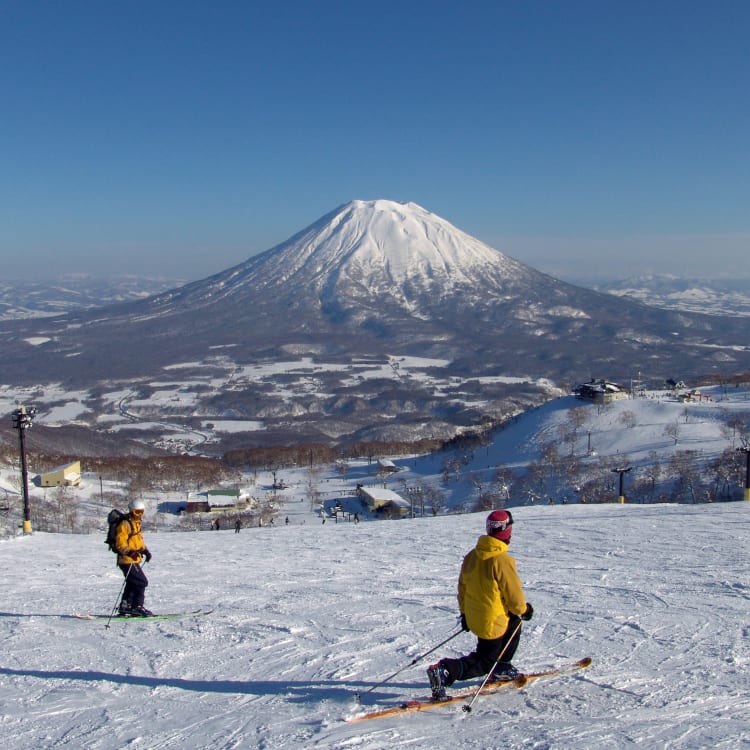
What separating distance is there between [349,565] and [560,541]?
12.0 ft

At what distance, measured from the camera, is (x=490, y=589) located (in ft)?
14.6

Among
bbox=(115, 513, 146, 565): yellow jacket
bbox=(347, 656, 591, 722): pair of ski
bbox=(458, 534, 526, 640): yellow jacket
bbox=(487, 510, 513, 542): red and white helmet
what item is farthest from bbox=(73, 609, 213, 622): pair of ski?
bbox=(487, 510, 513, 542): red and white helmet

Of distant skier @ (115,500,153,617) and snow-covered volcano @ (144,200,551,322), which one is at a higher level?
snow-covered volcano @ (144,200,551,322)

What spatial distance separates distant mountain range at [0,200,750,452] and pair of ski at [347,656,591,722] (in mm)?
69504

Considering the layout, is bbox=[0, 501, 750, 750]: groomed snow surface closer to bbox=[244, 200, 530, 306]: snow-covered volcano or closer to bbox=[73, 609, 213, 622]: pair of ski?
bbox=[73, 609, 213, 622]: pair of ski

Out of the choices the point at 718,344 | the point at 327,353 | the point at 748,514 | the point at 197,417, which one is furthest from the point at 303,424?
the point at 718,344

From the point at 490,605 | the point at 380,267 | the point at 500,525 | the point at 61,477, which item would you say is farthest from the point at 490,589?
the point at 380,267

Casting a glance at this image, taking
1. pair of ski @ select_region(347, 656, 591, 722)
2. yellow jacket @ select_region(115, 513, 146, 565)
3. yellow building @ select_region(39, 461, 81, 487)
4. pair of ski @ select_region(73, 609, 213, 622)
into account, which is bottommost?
yellow building @ select_region(39, 461, 81, 487)

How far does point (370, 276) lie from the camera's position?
591ft

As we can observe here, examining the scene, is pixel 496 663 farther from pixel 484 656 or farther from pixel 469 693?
pixel 469 693

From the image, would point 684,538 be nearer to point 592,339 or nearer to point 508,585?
point 508,585

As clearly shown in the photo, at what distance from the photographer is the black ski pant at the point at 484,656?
4586mm

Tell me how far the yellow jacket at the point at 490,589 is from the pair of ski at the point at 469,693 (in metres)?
0.41

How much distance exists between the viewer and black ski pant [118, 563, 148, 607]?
689 cm
